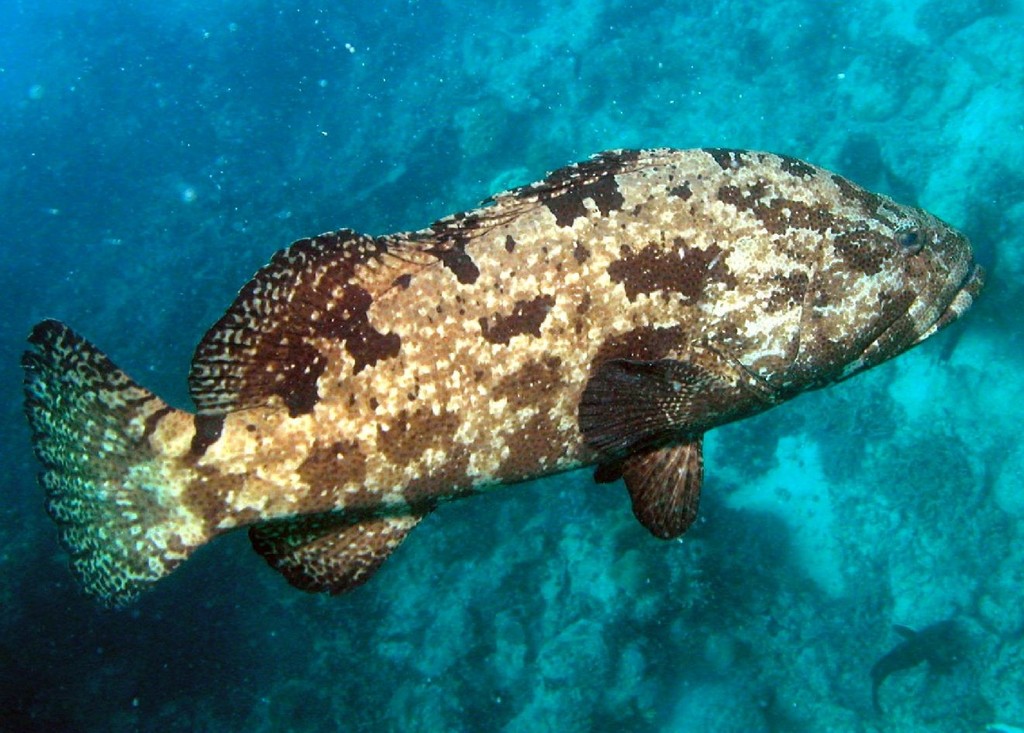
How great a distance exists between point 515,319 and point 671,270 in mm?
888

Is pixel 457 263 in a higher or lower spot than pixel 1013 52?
higher

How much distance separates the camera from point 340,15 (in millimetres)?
25266

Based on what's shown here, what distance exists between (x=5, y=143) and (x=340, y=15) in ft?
50.5

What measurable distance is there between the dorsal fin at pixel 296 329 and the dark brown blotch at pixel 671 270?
117cm

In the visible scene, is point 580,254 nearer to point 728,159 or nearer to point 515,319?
point 515,319

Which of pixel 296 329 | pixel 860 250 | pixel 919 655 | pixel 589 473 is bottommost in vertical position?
pixel 919 655

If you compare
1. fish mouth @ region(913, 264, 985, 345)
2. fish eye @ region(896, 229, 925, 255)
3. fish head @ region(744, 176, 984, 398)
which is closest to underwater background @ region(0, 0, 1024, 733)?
fish mouth @ region(913, 264, 985, 345)

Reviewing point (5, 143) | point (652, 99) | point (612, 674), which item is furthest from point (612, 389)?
point (5, 143)

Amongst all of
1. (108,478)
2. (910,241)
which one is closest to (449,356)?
(108,478)

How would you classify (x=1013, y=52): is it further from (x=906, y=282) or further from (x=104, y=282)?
(x=104, y=282)

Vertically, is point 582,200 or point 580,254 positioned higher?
A: point 582,200

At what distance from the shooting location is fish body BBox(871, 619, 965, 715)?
447 inches

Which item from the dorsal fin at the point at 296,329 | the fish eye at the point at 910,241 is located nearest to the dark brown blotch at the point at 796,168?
the fish eye at the point at 910,241

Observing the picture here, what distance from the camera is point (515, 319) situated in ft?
11.2
